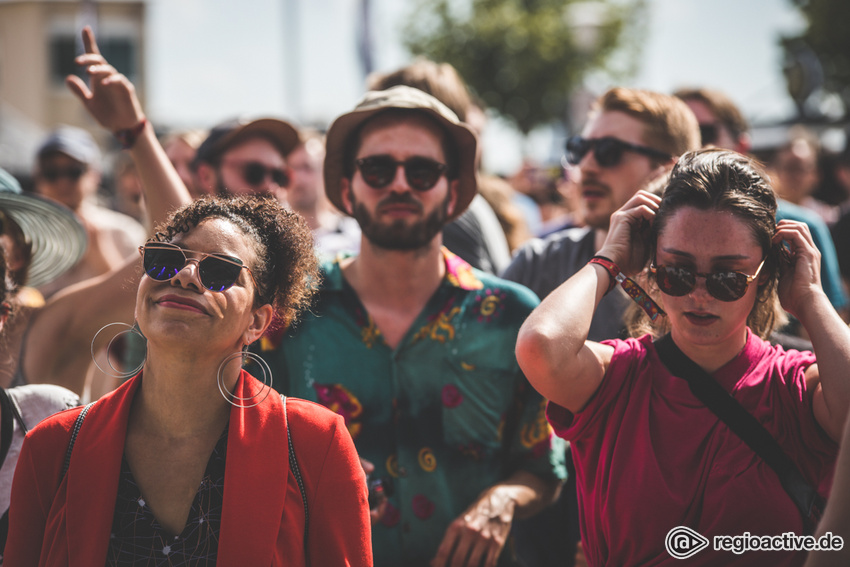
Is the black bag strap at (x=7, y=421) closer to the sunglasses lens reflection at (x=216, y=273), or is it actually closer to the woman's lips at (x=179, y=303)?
the woman's lips at (x=179, y=303)

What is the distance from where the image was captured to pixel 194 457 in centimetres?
214

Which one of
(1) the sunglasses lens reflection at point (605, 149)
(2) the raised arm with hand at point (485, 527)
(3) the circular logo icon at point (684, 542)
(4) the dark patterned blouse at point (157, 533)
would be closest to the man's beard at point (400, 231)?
(1) the sunglasses lens reflection at point (605, 149)

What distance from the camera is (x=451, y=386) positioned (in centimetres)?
296

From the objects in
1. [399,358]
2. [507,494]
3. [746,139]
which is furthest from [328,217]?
[507,494]

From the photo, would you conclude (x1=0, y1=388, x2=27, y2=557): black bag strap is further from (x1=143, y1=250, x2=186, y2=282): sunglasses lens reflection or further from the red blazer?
(x1=143, y1=250, x2=186, y2=282): sunglasses lens reflection

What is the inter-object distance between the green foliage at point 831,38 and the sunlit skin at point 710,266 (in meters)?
27.6

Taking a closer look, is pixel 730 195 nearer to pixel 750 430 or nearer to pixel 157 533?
pixel 750 430

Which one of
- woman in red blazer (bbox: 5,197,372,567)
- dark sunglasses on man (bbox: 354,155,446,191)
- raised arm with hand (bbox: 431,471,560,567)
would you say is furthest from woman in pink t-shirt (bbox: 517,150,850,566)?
dark sunglasses on man (bbox: 354,155,446,191)

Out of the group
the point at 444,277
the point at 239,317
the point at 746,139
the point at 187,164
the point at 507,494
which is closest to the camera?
the point at 239,317

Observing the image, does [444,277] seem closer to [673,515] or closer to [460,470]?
[460,470]

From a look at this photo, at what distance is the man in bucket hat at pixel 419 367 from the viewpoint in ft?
9.39

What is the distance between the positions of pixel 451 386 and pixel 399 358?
23 centimetres

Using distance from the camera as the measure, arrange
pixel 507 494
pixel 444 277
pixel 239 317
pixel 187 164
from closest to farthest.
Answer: pixel 239 317 → pixel 507 494 → pixel 444 277 → pixel 187 164

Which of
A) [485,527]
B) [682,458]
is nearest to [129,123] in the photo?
[485,527]
